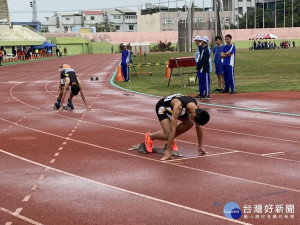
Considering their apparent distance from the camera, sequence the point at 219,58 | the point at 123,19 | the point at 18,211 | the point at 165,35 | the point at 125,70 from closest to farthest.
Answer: the point at 18,211
the point at 219,58
the point at 125,70
the point at 165,35
the point at 123,19

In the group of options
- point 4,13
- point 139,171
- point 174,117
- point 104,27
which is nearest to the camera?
point 139,171

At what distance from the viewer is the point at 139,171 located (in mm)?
8414

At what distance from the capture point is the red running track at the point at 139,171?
6344 millimetres

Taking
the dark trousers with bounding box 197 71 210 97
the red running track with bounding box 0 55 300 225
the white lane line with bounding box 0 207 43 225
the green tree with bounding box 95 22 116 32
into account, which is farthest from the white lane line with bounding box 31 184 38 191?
the green tree with bounding box 95 22 116 32

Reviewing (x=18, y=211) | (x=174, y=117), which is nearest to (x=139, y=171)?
(x=174, y=117)

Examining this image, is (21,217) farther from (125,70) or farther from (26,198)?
(125,70)

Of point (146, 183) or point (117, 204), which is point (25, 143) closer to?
point (146, 183)

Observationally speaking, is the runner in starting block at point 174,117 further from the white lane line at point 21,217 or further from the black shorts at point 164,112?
the white lane line at point 21,217

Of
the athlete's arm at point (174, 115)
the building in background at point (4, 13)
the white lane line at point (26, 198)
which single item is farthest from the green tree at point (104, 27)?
the white lane line at point (26, 198)

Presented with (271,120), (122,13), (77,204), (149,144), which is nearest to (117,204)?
(77,204)

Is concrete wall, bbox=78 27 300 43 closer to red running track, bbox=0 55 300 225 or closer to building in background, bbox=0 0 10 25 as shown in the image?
building in background, bbox=0 0 10 25

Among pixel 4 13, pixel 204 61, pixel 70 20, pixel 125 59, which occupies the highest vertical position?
pixel 70 20

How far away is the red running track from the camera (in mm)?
6344

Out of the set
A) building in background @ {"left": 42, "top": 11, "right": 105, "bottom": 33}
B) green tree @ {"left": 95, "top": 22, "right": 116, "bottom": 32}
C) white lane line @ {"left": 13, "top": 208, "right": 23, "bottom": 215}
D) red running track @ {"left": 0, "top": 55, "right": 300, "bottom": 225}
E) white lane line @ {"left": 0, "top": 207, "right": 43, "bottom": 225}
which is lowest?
red running track @ {"left": 0, "top": 55, "right": 300, "bottom": 225}
